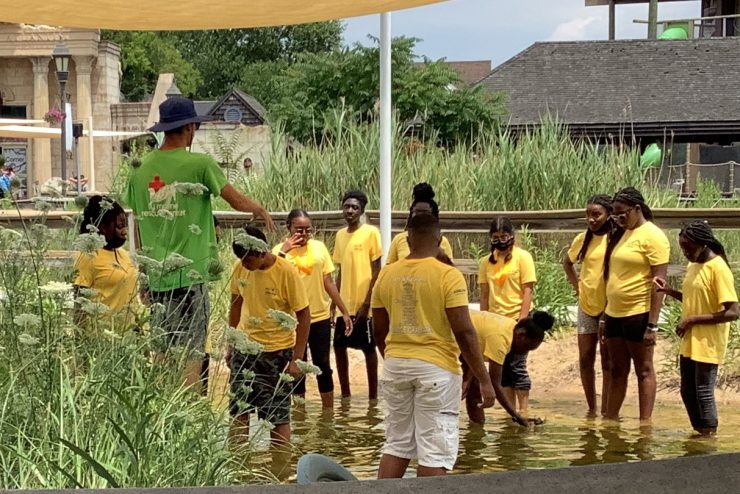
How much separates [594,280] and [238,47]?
93.6 meters

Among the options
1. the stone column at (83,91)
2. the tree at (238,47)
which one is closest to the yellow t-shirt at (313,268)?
the stone column at (83,91)

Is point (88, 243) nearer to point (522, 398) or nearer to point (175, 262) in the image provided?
point (175, 262)

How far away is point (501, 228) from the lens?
950cm

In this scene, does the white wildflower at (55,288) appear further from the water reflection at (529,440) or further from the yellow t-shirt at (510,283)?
the yellow t-shirt at (510,283)

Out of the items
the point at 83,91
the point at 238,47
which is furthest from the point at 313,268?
the point at 238,47

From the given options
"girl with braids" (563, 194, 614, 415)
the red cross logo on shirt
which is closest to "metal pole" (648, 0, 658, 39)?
"girl with braids" (563, 194, 614, 415)

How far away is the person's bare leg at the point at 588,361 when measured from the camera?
9523 millimetres

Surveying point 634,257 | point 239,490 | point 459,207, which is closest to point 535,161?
point 459,207

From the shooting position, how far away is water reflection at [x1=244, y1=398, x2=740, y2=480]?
7.99 m

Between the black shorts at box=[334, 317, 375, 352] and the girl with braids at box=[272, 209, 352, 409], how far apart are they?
169 mm

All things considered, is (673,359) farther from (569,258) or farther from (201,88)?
(201,88)

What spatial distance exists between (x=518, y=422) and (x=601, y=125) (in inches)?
869

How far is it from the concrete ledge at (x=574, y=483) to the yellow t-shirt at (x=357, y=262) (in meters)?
7.49

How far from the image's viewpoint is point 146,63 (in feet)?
254
